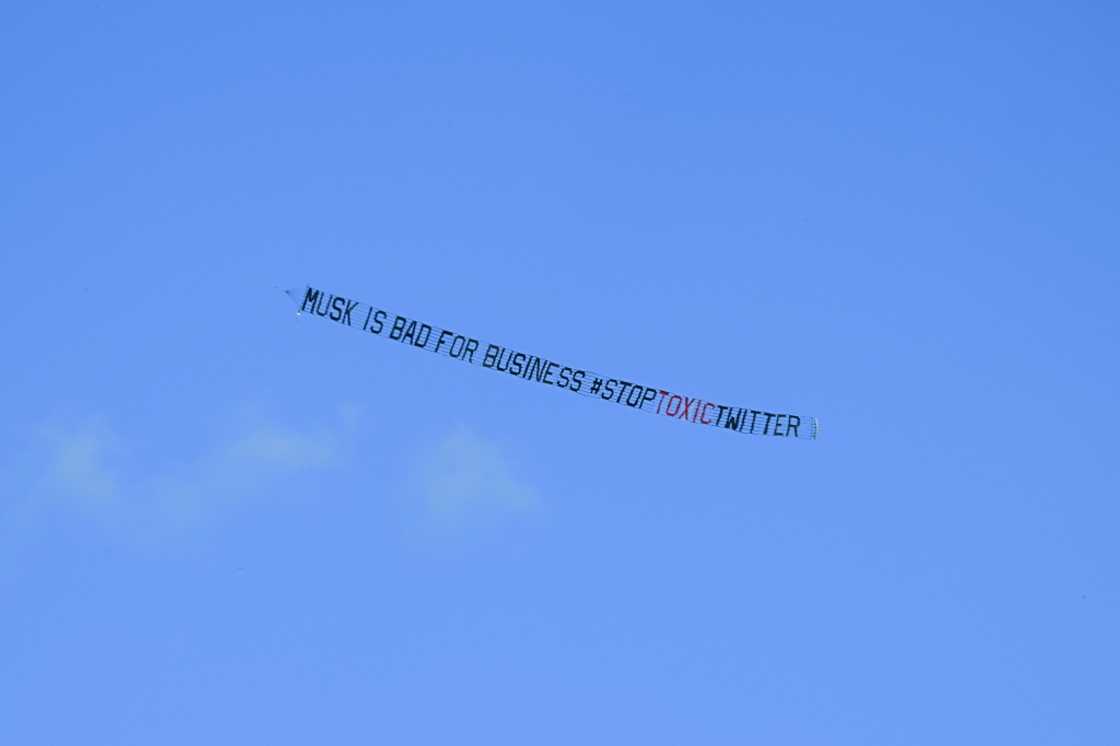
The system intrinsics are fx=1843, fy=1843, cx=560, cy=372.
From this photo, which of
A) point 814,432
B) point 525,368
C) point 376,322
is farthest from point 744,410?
point 376,322

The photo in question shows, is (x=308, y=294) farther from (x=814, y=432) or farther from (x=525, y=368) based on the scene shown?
(x=814, y=432)

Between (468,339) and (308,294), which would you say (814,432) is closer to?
(468,339)

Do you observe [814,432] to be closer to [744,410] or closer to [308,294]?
[744,410]

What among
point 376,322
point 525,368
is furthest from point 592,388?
point 376,322

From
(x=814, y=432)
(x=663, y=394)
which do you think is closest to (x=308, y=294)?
(x=663, y=394)

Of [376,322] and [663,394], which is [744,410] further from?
[376,322]

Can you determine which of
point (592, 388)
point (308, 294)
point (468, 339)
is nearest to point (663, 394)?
point (592, 388)
